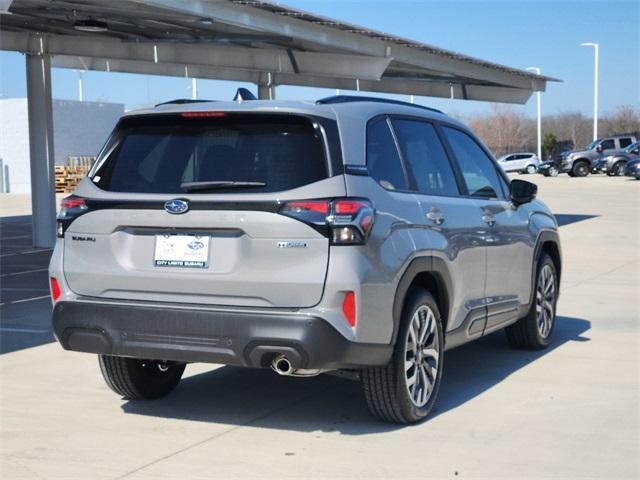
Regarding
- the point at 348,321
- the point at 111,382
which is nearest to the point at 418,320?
the point at 348,321

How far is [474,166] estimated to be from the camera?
301 inches

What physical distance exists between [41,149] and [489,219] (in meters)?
13.6

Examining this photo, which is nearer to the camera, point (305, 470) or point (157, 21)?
point (305, 470)

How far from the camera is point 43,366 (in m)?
8.00

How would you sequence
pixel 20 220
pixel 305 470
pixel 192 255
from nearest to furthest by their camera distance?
pixel 305 470
pixel 192 255
pixel 20 220

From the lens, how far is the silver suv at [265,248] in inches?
215

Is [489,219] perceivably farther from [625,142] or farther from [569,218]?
[625,142]

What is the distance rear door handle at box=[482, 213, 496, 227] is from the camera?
23.9 feet

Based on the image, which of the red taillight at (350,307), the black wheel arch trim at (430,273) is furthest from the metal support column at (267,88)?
the red taillight at (350,307)

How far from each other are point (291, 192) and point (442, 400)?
2.10 metres

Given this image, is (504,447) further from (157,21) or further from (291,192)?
(157,21)

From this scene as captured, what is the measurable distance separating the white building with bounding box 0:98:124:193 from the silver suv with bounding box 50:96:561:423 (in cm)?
4340

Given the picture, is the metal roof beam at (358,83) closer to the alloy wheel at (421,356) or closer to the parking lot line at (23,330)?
the parking lot line at (23,330)

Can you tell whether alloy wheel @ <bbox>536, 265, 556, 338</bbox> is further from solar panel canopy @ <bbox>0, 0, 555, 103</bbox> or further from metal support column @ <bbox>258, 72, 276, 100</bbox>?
metal support column @ <bbox>258, 72, 276, 100</bbox>
